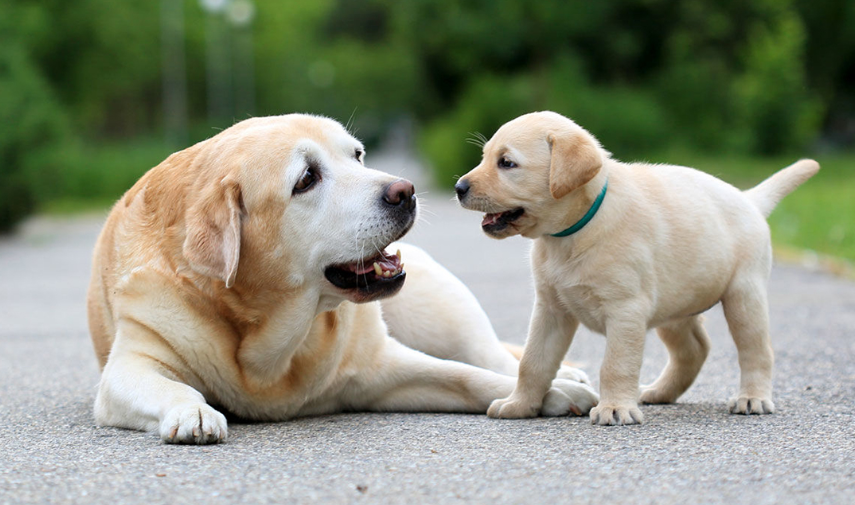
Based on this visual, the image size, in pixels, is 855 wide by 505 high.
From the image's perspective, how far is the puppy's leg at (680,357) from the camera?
488 centimetres

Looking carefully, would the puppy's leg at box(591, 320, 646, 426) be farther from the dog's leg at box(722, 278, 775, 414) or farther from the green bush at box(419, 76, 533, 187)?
the green bush at box(419, 76, 533, 187)

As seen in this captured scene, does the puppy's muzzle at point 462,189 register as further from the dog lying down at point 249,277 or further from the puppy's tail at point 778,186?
the puppy's tail at point 778,186

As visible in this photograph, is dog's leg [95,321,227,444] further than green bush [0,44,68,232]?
No

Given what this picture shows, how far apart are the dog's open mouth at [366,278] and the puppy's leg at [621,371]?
87 cm

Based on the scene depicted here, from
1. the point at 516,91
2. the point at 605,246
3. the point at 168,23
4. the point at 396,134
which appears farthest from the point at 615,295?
the point at 396,134

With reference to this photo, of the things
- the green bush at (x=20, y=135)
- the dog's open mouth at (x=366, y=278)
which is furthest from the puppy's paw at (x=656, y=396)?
the green bush at (x=20, y=135)

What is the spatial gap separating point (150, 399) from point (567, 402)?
5.62ft

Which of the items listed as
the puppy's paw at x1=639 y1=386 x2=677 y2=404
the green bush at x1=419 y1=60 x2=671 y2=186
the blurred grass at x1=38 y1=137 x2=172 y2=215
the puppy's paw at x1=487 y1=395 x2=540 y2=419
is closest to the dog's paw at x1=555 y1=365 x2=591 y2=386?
the puppy's paw at x1=639 y1=386 x2=677 y2=404

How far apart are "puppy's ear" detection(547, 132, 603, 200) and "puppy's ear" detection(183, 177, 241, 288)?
1259mm

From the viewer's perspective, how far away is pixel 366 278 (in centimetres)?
424

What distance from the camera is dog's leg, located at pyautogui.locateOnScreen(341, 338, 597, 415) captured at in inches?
186

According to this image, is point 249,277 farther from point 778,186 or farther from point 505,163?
point 778,186

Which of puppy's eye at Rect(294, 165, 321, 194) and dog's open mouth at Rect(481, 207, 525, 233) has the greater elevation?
puppy's eye at Rect(294, 165, 321, 194)

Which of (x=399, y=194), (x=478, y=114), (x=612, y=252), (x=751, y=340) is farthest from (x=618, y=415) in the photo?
(x=478, y=114)
